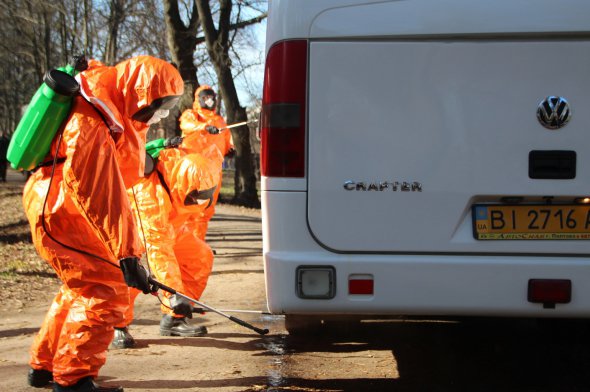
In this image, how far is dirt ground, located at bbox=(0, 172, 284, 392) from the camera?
4637mm

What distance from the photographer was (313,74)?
3.50 meters

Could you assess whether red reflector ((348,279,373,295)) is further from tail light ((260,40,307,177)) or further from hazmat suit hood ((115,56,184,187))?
hazmat suit hood ((115,56,184,187))

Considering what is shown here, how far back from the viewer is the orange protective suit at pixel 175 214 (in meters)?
5.60

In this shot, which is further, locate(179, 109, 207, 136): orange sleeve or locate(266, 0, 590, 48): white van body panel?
locate(179, 109, 207, 136): orange sleeve

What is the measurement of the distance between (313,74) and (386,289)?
1.04 metres

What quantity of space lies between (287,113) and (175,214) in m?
2.57

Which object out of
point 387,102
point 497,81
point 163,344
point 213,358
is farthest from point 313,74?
point 163,344

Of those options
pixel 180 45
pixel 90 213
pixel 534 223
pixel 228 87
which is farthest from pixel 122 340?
pixel 228 87

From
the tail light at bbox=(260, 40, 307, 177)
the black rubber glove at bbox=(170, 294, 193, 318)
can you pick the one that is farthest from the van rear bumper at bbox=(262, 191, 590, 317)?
the black rubber glove at bbox=(170, 294, 193, 318)

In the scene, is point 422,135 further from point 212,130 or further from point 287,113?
point 212,130

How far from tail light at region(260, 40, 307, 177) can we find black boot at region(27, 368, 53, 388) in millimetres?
1860

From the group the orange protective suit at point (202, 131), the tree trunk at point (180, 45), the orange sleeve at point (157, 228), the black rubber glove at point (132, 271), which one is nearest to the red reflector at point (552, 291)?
the black rubber glove at point (132, 271)

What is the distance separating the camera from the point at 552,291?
3400 millimetres

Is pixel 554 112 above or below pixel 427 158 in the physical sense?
above
